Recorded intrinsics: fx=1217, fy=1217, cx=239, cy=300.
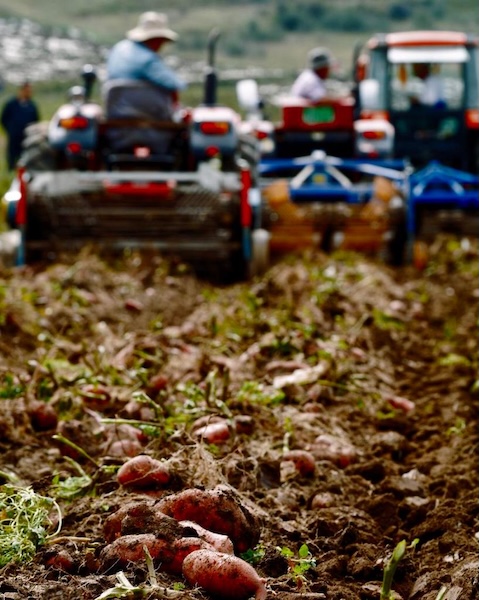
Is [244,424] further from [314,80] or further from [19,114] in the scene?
[19,114]

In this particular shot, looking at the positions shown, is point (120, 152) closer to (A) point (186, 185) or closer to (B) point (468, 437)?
(A) point (186, 185)

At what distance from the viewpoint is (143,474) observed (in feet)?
11.9

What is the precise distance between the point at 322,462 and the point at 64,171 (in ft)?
17.7

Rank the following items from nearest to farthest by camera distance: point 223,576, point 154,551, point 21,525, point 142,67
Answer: point 223,576
point 154,551
point 21,525
point 142,67

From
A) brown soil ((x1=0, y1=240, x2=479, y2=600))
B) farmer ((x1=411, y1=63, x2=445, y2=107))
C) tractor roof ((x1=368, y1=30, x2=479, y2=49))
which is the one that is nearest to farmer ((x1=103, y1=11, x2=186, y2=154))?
brown soil ((x1=0, y1=240, x2=479, y2=600))

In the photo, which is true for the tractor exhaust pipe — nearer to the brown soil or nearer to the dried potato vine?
the brown soil

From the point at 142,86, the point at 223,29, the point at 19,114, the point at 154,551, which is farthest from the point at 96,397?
the point at 223,29

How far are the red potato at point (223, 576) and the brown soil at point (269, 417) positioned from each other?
0.05 m

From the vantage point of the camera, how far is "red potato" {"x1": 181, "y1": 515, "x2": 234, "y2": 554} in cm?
304

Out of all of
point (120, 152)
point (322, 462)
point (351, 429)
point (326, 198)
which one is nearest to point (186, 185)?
point (120, 152)

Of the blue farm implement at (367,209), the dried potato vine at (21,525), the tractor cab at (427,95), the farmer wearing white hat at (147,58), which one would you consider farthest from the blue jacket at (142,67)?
the dried potato vine at (21,525)

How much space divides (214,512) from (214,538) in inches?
6.2

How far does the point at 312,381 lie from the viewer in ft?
17.4

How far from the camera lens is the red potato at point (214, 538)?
9.96 ft
